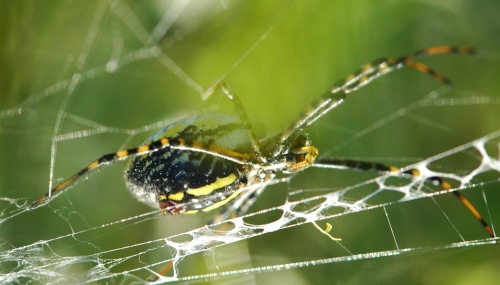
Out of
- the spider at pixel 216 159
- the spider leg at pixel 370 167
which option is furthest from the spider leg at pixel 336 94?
the spider leg at pixel 370 167

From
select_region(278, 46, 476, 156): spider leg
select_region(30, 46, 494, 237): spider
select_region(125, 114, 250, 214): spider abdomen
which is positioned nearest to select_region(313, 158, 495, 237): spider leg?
select_region(30, 46, 494, 237): spider

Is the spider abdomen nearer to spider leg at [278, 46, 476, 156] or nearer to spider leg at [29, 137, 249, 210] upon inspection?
spider leg at [29, 137, 249, 210]

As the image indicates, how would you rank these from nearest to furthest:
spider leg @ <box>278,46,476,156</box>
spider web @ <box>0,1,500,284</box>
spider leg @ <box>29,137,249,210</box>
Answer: spider leg @ <box>29,137,249,210</box> → spider leg @ <box>278,46,476,156</box> → spider web @ <box>0,1,500,284</box>

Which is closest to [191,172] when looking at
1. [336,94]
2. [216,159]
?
[216,159]

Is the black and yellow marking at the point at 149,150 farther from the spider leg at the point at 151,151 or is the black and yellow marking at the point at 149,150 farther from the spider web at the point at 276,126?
the spider web at the point at 276,126

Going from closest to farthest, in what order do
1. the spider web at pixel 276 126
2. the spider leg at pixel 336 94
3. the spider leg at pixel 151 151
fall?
the spider leg at pixel 151 151 < the spider leg at pixel 336 94 < the spider web at pixel 276 126

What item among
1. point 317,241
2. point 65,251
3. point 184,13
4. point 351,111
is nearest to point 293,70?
point 351,111
